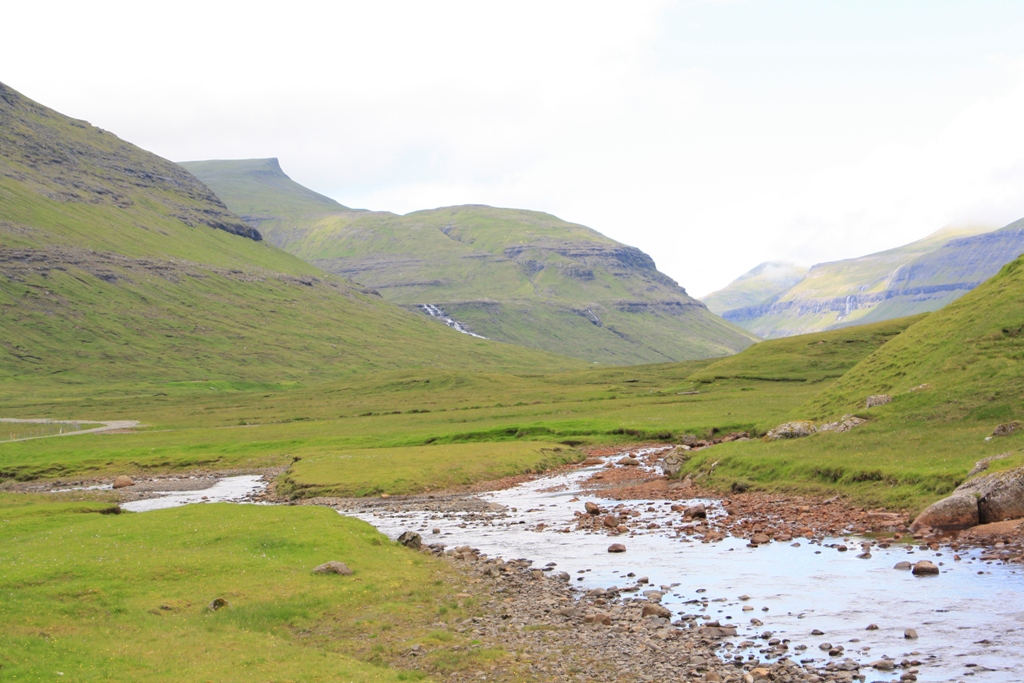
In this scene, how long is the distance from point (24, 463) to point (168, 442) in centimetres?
2070

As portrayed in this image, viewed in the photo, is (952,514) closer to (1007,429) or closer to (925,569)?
(925,569)

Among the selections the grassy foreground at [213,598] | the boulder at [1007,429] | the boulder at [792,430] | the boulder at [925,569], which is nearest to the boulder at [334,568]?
the grassy foreground at [213,598]

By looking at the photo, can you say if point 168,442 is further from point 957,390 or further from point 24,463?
point 957,390

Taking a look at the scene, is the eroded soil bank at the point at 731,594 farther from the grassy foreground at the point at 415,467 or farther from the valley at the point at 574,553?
the grassy foreground at the point at 415,467

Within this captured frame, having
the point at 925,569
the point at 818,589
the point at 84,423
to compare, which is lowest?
the point at 84,423

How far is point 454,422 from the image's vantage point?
128 metres

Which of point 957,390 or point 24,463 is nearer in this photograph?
point 957,390

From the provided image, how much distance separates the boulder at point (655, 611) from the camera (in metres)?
31.7

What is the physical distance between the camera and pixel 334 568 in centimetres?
4019

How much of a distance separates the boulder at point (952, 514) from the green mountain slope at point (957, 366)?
17560mm

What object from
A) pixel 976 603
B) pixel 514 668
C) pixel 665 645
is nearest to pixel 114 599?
pixel 514 668

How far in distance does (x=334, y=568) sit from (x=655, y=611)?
16674mm

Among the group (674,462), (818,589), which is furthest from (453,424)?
(818,589)

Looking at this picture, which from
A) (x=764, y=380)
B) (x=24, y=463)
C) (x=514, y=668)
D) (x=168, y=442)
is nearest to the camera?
(x=514, y=668)
